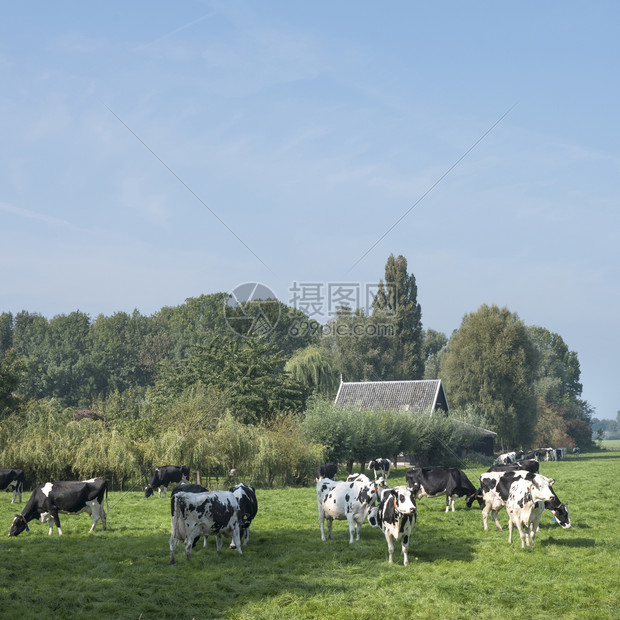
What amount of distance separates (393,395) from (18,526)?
4408 cm

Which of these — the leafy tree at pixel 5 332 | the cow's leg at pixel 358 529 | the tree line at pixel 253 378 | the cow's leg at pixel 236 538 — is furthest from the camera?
the leafy tree at pixel 5 332

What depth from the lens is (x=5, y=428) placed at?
93.0 ft

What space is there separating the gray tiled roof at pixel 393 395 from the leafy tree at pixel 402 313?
20.8m

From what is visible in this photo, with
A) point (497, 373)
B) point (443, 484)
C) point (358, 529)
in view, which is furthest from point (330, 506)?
point (497, 373)

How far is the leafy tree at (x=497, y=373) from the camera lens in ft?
220

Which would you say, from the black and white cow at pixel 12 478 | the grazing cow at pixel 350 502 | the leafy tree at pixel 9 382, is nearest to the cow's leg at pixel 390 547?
the grazing cow at pixel 350 502

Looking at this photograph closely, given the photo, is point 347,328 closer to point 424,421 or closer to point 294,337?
point 294,337

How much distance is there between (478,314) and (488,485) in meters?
55.5

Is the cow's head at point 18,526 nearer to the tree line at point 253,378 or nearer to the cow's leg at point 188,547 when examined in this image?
the cow's leg at point 188,547

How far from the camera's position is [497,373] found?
223 feet

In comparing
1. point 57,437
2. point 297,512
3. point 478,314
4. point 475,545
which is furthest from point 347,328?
point 475,545

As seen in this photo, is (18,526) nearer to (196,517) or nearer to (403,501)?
(196,517)

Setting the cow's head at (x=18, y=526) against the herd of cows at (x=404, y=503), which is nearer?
the herd of cows at (x=404, y=503)

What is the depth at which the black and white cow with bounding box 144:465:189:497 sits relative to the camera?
2564 cm
